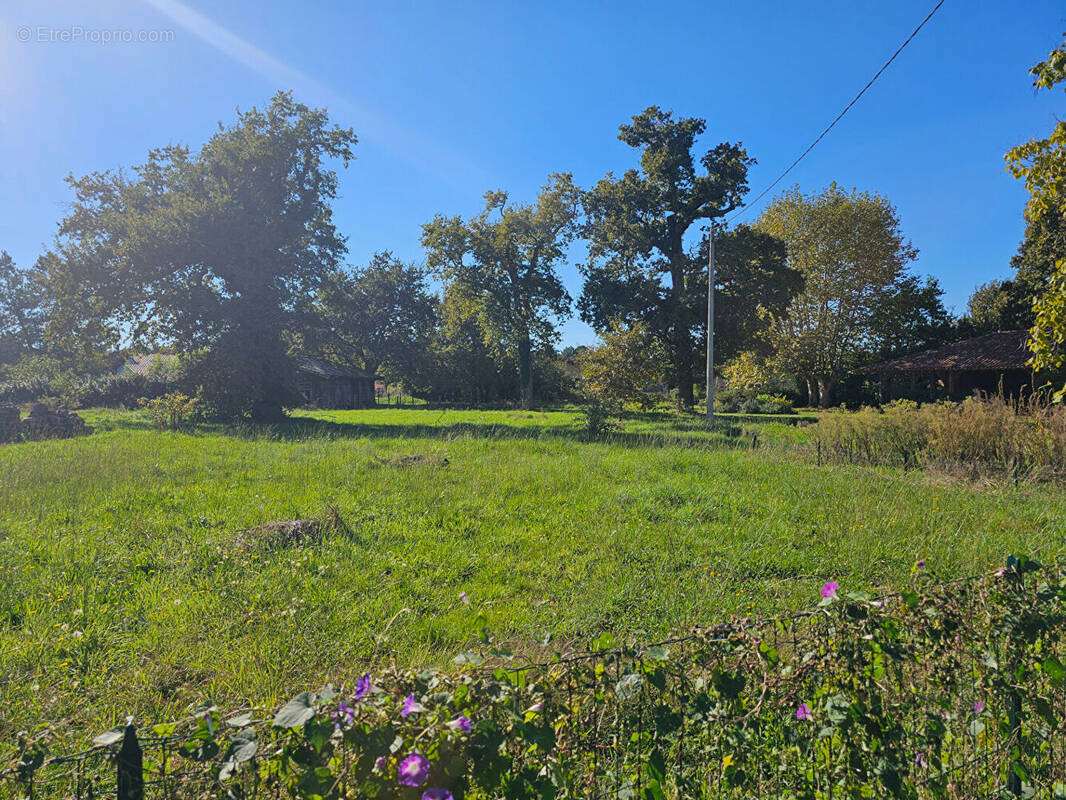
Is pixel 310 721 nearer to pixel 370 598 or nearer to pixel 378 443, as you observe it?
pixel 370 598

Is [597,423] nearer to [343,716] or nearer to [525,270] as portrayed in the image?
[343,716]

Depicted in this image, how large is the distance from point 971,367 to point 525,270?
23.9 metres

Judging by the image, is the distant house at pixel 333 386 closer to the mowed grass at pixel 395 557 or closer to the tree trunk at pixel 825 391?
the mowed grass at pixel 395 557

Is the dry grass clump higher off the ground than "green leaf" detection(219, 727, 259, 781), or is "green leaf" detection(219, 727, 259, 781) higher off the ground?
the dry grass clump

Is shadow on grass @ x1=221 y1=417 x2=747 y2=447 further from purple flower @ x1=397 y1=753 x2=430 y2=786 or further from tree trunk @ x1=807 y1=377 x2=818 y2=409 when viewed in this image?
tree trunk @ x1=807 y1=377 x2=818 y2=409

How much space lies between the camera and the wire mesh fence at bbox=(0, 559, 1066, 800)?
4.32 ft

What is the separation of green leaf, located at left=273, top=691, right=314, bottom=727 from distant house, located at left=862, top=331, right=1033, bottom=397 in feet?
100

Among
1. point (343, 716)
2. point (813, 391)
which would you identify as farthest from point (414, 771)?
point (813, 391)

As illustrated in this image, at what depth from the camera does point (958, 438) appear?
31.2 feet

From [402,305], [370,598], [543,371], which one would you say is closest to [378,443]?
[370,598]

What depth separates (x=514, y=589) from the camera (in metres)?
4.68

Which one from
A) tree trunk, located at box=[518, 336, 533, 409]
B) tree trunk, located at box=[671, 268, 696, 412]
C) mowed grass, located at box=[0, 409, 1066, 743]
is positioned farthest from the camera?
tree trunk, located at box=[518, 336, 533, 409]

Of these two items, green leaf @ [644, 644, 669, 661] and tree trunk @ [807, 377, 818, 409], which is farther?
tree trunk @ [807, 377, 818, 409]

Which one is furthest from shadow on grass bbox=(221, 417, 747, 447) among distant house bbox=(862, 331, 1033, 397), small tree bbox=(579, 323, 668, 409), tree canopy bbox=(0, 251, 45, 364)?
tree canopy bbox=(0, 251, 45, 364)
